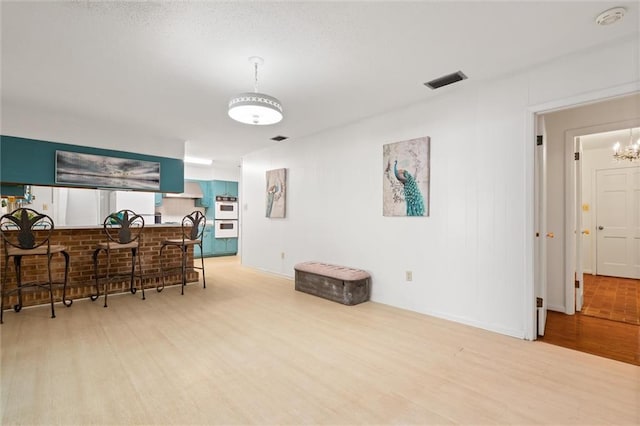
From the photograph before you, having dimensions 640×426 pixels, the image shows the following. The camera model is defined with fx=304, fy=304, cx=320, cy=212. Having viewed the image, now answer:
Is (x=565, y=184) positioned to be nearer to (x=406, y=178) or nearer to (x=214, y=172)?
(x=406, y=178)

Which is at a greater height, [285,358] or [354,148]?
[354,148]

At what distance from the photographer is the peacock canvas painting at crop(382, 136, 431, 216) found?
144 inches

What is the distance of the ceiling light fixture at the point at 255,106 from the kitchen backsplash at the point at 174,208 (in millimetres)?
5901

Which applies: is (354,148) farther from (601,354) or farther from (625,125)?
(601,354)

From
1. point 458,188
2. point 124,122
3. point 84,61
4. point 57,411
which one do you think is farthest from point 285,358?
point 124,122

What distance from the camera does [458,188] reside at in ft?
11.0

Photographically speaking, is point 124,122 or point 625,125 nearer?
point 625,125

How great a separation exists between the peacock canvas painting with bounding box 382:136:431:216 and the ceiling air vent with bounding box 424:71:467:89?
0.59 meters

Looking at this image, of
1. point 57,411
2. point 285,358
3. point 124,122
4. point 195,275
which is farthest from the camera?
point 195,275

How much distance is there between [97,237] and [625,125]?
6.92 metres

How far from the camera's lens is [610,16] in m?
2.12

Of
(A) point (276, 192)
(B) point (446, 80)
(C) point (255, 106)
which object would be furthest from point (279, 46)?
(A) point (276, 192)

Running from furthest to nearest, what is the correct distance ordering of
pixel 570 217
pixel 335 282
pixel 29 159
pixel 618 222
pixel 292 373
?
pixel 618 222 → pixel 29 159 → pixel 335 282 → pixel 570 217 → pixel 292 373

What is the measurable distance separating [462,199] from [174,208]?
7.10 meters
